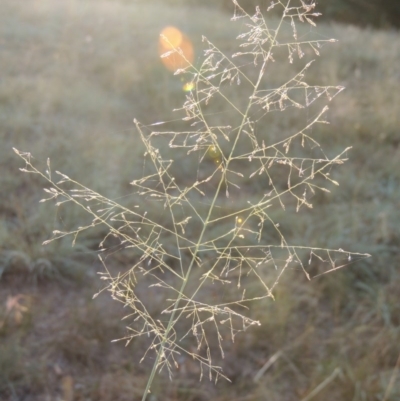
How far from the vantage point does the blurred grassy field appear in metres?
2.51

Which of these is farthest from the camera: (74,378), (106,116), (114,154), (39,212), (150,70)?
(150,70)

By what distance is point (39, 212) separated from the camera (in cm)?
329

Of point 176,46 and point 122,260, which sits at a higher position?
point 176,46

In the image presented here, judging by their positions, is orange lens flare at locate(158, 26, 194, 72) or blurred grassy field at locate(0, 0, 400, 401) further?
orange lens flare at locate(158, 26, 194, 72)

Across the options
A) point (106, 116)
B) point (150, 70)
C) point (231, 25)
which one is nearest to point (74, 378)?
point (106, 116)

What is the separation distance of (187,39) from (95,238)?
14.6 feet

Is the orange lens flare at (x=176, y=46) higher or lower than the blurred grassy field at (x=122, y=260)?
higher

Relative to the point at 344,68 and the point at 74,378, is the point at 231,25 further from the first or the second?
the point at 74,378

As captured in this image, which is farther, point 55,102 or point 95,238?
point 55,102

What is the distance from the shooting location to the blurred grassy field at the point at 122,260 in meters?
2.51

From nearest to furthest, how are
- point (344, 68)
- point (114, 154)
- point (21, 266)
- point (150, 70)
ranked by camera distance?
point (21, 266), point (114, 154), point (150, 70), point (344, 68)

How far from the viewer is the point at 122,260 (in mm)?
3186

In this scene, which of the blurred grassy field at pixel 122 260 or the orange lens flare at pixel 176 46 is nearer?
the blurred grassy field at pixel 122 260

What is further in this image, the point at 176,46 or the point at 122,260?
the point at 176,46
